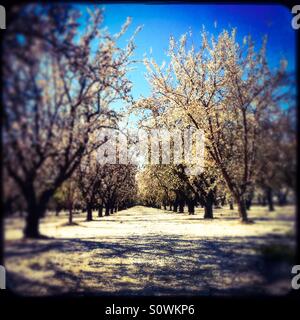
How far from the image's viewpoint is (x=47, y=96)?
8.51ft

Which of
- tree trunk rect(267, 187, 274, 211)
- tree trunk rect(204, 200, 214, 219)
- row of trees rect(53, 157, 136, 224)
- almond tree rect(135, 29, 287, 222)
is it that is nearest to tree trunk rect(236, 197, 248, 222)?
almond tree rect(135, 29, 287, 222)

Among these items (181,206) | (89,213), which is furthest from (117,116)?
(181,206)

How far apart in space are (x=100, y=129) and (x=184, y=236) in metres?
1.45

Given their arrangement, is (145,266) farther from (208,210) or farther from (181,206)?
(208,210)

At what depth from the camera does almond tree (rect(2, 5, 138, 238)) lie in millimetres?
2498

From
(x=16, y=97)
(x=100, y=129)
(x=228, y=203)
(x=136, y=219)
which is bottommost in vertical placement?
(x=136, y=219)

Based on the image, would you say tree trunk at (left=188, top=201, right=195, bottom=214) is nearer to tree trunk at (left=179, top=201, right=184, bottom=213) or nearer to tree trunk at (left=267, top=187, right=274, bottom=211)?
tree trunk at (left=179, top=201, right=184, bottom=213)

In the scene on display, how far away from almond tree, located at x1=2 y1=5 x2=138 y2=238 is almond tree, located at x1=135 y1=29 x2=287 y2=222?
2.21 feet

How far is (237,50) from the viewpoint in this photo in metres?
3.15

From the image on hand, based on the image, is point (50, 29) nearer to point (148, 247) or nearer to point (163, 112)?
point (163, 112)

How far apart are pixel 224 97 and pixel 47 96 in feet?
6.03

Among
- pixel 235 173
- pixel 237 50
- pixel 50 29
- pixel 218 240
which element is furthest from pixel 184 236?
pixel 50 29

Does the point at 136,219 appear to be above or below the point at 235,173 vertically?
below

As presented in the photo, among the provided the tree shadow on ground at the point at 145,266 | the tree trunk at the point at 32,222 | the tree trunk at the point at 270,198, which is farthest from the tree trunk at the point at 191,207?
the tree trunk at the point at 32,222
